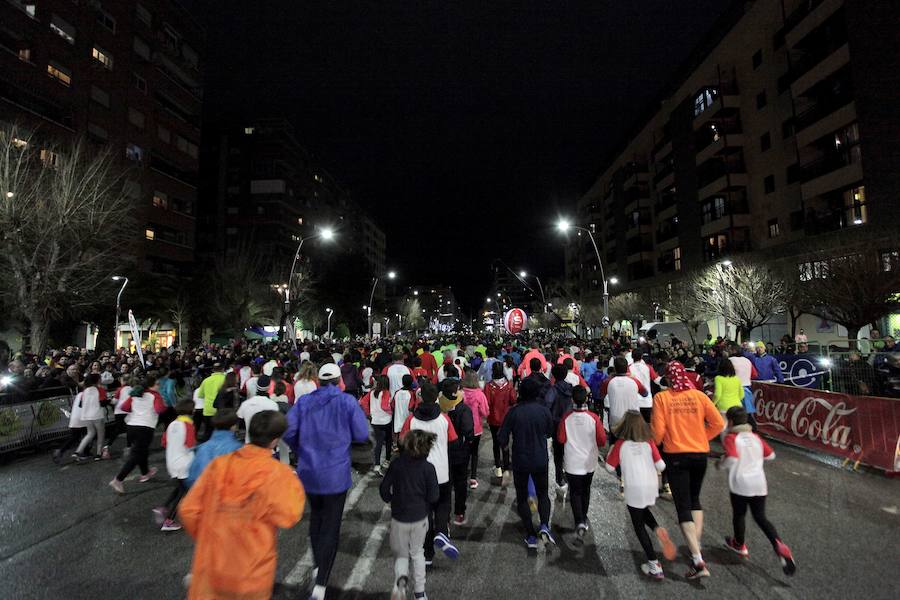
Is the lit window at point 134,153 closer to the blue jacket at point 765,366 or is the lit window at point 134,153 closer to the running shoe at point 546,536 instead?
the blue jacket at point 765,366

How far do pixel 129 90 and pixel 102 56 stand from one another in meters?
3.02

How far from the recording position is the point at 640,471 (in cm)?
441

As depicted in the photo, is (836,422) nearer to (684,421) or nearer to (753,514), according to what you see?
(753,514)

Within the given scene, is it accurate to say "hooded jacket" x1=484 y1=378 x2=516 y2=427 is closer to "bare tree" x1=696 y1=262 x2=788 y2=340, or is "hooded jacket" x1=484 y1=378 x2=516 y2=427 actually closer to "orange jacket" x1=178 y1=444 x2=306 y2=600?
"orange jacket" x1=178 y1=444 x2=306 y2=600

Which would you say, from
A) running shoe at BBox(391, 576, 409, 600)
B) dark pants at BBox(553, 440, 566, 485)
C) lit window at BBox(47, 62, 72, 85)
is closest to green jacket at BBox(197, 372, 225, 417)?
dark pants at BBox(553, 440, 566, 485)

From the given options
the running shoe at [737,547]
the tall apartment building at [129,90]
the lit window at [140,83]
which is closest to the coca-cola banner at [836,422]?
the running shoe at [737,547]

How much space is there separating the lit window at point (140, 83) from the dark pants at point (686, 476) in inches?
2089

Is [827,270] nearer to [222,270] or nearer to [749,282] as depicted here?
[749,282]

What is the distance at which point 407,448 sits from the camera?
390 cm

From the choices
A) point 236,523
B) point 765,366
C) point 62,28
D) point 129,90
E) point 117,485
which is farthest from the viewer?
point 129,90

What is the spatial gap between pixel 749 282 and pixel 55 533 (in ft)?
89.9

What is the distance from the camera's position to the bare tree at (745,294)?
23312 mm

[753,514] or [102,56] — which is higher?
[102,56]

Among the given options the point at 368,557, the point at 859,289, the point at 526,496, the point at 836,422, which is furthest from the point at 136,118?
the point at 859,289
